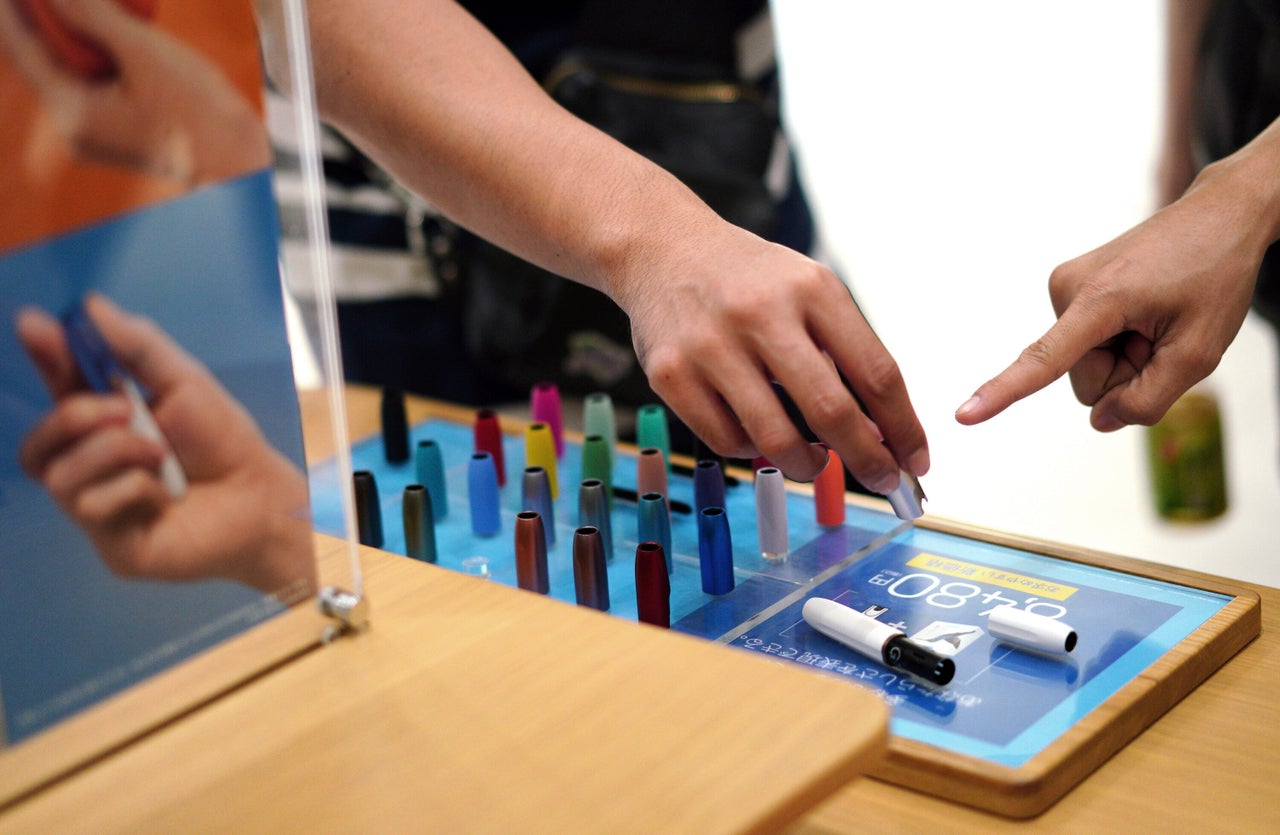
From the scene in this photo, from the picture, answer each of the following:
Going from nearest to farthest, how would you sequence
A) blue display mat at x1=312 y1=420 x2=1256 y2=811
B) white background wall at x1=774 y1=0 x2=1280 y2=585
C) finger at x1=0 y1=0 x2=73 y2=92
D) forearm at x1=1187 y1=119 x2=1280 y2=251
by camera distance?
finger at x1=0 y1=0 x2=73 y2=92 < blue display mat at x1=312 y1=420 x2=1256 y2=811 < forearm at x1=1187 y1=119 x2=1280 y2=251 < white background wall at x1=774 y1=0 x2=1280 y2=585

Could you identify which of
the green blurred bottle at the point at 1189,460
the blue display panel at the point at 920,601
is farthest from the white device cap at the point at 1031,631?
the green blurred bottle at the point at 1189,460

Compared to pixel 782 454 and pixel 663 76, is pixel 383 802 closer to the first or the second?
pixel 782 454

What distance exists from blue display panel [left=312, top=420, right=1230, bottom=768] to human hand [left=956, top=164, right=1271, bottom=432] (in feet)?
0.44

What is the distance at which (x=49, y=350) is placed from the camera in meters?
0.49

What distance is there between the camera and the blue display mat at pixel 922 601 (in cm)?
74

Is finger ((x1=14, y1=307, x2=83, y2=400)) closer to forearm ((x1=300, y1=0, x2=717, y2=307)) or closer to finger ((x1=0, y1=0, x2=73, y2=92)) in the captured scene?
finger ((x1=0, y1=0, x2=73, y2=92))

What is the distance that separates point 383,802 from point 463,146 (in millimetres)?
652

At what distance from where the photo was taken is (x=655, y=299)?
87 centimetres

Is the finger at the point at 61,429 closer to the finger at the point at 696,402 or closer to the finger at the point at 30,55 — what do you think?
the finger at the point at 30,55

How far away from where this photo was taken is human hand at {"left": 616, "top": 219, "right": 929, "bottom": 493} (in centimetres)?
80

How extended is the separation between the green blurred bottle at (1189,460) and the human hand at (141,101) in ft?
4.37

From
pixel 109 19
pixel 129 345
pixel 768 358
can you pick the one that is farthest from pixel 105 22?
pixel 768 358

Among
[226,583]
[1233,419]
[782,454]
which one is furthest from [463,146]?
[1233,419]

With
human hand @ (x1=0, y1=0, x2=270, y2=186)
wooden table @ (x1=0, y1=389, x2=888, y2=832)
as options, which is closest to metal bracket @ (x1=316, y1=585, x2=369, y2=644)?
wooden table @ (x1=0, y1=389, x2=888, y2=832)
